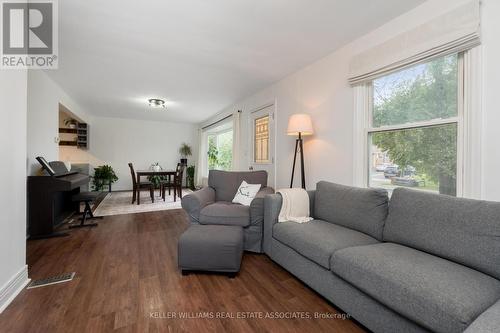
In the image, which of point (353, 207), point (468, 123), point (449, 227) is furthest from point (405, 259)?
point (468, 123)

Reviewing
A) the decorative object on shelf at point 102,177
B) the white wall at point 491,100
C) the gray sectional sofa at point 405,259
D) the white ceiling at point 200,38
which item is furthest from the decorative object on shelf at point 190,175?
the white wall at point 491,100

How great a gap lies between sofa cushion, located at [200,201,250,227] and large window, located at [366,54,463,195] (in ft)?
4.67

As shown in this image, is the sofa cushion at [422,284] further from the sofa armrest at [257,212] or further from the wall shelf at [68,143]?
the wall shelf at [68,143]

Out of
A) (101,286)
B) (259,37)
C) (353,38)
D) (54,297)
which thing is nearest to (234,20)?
(259,37)

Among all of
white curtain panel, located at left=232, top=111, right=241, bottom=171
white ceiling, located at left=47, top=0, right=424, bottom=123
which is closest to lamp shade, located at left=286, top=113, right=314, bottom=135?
white ceiling, located at left=47, top=0, right=424, bottom=123

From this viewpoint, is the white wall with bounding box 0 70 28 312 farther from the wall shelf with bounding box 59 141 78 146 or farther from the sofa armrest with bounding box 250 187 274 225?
the wall shelf with bounding box 59 141 78 146

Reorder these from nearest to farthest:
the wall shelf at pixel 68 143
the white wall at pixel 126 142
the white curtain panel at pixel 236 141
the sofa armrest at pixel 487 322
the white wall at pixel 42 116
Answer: the sofa armrest at pixel 487 322, the white wall at pixel 42 116, the white curtain panel at pixel 236 141, the wall shelf at pixel 68 143, the white wall at pixel 126 142

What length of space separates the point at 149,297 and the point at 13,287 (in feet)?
3.33

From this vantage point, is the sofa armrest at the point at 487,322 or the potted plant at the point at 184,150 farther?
the potted plant at the point at 184,150

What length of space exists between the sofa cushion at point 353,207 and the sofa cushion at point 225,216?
0.79m

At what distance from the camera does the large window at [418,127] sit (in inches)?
69.5

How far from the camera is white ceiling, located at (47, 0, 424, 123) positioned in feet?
6.20

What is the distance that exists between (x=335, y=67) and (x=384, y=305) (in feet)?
7.96

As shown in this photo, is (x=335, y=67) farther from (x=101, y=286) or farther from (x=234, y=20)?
(x=101, y=286)
